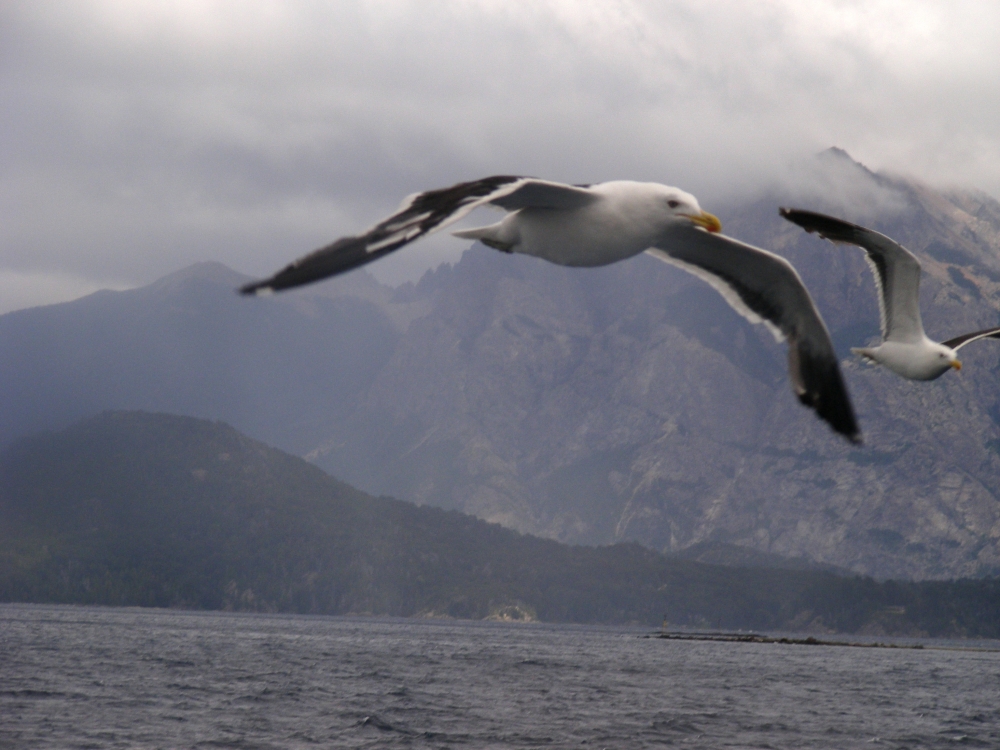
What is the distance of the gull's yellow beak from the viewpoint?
12.0 m

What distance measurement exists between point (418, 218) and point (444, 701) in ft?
297

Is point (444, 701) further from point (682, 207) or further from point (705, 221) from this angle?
point (682, 207)

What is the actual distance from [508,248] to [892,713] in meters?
98.0

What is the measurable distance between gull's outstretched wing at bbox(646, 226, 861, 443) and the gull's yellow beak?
56.3 inches

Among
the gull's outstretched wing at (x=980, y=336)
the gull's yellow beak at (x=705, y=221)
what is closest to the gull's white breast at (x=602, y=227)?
the gull's yellow beak at (x=705, y=221)

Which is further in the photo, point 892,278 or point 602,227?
point 892,278

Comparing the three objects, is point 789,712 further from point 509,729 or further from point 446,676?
point 446,676

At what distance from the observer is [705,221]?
39.7ft

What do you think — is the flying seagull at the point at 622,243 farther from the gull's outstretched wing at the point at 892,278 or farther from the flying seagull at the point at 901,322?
the flying seagull at the point at 901,322

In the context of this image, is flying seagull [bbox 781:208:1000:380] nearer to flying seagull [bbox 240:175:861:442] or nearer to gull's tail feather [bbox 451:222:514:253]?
flying seagull [bbox 240:175:861:442]

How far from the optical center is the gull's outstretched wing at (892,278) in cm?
1753

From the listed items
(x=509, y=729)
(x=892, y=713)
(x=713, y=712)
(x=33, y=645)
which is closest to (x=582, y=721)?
(x=509, y=729)

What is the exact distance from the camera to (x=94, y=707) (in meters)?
80.0

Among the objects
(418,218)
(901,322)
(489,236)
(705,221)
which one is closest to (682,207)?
(705,221)
